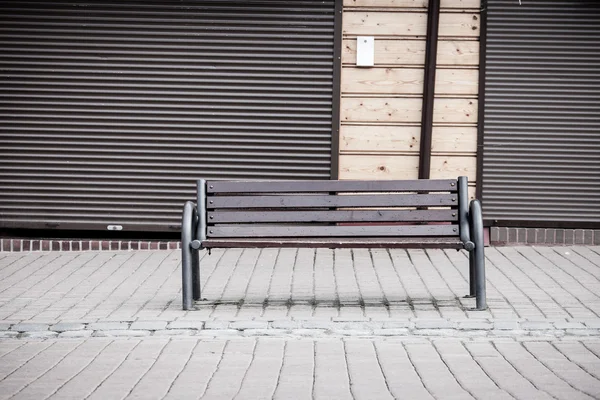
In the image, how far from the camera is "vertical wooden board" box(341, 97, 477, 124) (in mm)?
11188

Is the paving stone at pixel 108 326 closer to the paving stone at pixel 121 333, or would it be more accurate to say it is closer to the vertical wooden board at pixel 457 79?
the paving stone at pixel 121 333

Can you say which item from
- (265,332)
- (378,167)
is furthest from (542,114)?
(265,332)

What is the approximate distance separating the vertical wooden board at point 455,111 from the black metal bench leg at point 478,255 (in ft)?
11.9

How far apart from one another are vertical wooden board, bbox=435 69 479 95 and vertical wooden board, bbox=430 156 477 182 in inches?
27.3

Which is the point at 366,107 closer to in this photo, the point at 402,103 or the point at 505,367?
the point at 402,103

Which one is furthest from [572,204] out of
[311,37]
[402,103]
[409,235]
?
[409,235]

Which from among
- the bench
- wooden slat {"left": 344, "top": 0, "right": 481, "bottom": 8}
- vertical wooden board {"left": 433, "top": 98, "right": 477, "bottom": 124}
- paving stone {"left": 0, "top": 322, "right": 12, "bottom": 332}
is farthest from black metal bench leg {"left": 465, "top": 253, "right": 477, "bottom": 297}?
wooden slat {"left": 344, "top": 0, "right": 481, "bottom": 8}

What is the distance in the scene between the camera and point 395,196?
25.6 ft

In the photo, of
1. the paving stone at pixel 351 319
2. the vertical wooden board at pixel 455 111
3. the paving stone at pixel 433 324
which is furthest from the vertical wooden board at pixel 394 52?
the paving stone at pixel 433 324

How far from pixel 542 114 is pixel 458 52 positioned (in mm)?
1093

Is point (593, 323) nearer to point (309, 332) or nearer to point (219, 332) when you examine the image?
point (309, 332)

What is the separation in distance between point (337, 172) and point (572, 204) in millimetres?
2506

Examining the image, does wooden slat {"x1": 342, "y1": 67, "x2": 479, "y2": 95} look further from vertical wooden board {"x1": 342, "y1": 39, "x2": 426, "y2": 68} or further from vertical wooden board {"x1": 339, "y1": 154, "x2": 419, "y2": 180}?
vertical wooden board {"x1": 339, "y1": 154, "x2": 419, "y2": 180}

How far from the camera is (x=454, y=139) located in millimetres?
Answer: 11219
